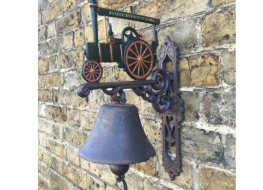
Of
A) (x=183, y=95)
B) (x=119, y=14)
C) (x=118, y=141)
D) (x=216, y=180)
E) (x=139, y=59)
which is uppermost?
(x=119, y=14)

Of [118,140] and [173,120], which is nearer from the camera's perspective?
[118,140]

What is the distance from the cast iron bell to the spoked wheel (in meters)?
0.10

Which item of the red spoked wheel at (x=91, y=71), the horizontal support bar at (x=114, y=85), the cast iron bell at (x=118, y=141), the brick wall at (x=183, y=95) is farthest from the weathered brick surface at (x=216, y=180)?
the red spoked wheel at (x=91, y=71)

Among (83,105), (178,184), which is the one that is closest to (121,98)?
(178,184)

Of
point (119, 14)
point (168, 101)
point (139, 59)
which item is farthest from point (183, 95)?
point (119, 14)

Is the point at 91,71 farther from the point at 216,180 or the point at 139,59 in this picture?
the point at 216,180

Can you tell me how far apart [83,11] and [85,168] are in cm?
84

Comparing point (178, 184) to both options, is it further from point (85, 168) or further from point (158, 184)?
point (85, 168)

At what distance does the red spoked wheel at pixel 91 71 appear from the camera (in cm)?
65

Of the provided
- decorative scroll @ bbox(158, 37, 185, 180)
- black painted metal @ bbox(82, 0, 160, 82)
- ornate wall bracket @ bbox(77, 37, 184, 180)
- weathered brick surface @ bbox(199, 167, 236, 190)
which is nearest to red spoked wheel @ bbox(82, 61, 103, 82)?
black painted metal @ bbox(82, 0, 160, 82)

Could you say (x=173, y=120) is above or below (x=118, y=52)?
below

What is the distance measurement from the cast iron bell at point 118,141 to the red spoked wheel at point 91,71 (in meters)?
0.10

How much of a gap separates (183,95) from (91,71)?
0.33 meters

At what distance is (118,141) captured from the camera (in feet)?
2.22
